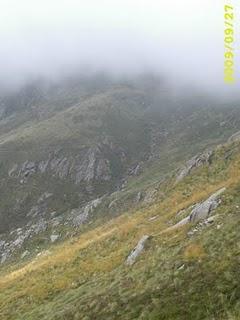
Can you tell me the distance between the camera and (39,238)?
93.6 m

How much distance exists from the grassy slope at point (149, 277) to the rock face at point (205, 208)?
89 cm

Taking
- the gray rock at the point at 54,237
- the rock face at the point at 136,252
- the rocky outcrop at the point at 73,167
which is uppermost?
the rock face at the point at 136,252

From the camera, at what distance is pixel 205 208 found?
38.2 m

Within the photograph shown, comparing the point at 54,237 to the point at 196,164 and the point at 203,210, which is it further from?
the point at 203,210

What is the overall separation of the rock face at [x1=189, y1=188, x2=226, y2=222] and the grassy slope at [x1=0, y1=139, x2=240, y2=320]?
89 centimetres

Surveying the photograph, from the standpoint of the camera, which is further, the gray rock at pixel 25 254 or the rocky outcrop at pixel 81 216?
the rocky outcrop at pixel 81 216

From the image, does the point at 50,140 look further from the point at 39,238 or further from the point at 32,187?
the point at 39,238

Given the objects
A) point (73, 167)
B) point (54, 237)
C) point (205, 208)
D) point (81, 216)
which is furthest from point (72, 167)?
point (205, 208)

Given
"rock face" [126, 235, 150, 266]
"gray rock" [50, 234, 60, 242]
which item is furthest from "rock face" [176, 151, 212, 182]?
"gray rock" [50, 234, 60, 242]

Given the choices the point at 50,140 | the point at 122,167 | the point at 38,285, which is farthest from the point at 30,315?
the point at 50,140

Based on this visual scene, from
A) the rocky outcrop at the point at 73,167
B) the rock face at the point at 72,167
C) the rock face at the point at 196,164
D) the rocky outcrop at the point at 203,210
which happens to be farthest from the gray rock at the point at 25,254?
the rock face at the point at 72,167

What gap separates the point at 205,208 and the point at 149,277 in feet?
32.4

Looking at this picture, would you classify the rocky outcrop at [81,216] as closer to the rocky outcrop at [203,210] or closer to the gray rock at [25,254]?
the gray rock at [25,254]

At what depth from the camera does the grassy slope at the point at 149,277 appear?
82.5 ft
